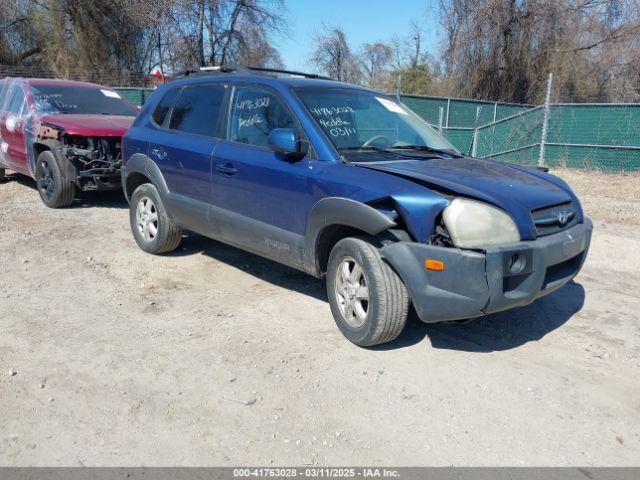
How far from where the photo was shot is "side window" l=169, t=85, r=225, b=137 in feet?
17.1

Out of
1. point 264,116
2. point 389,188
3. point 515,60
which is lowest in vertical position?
point 389,188

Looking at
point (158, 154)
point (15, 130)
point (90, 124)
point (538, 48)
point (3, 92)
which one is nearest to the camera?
point (158, 154)

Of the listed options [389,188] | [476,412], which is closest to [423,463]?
[476,412]

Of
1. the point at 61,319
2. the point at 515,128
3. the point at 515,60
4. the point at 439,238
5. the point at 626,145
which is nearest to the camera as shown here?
the point at 439,238

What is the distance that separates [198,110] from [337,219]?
2.20 metres

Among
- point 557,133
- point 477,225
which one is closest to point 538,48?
point 557,133

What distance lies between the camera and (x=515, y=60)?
→ 72.4 feet

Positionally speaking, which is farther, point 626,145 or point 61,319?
point 626,145

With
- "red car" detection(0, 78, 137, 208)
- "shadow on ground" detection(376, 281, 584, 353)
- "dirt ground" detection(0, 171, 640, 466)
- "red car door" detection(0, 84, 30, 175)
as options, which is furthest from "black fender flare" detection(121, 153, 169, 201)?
"red car door" detection(0, 84, 30, 175)

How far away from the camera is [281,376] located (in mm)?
3730

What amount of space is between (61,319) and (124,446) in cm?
189

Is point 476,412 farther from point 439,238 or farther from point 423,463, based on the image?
point 439,238

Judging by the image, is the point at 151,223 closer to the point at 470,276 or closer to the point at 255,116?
the point at 255,116

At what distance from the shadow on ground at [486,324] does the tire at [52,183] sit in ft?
11.8
